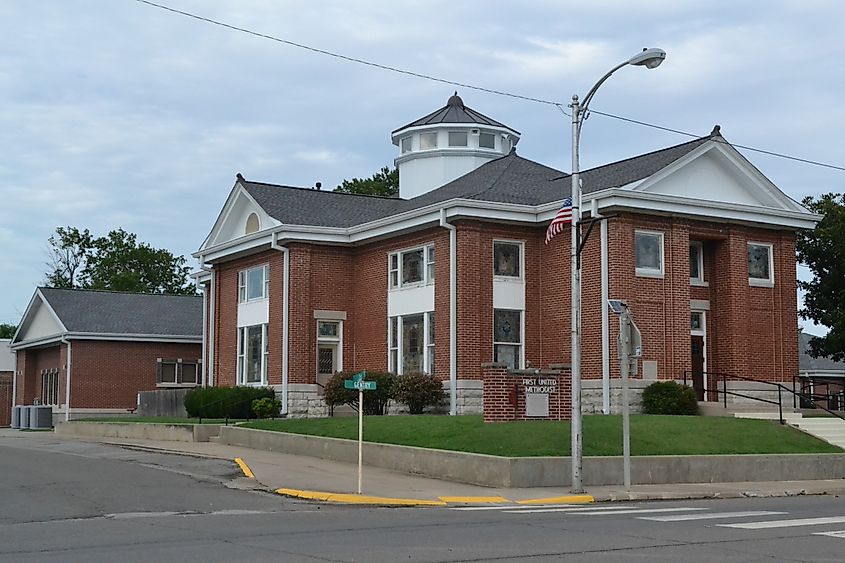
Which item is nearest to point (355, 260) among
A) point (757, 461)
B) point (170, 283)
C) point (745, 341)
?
A: point (745, 341)

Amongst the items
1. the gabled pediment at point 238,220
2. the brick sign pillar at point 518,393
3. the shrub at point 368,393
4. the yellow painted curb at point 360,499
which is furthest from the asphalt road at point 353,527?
the gabled pediment at point 238,220

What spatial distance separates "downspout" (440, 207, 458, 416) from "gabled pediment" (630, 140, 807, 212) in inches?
223

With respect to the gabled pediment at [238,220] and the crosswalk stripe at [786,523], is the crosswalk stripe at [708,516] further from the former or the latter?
the gabled pediment at [238,220]

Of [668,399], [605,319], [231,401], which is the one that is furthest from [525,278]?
[231,401]

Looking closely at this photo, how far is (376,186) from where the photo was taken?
246 feet

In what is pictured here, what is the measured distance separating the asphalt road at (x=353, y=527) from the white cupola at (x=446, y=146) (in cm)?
2234

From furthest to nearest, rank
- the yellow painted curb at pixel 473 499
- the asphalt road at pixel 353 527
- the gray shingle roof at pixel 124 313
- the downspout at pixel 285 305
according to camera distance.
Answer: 1. the gray shingle roof at pixel 124 313
2. the downspout at pixel 285 305
3. the yellow painted curb at pixel 473 499
4. the asphalt road at pixel 353 527

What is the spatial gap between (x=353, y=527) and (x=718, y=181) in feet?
70.2

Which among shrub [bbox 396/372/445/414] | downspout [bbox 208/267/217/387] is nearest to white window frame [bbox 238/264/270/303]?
downspout [bbox 208/267/217/387]

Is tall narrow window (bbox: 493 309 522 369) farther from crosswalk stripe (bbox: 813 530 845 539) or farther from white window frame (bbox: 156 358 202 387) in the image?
white window frame (bbox: 156 358 202 387)

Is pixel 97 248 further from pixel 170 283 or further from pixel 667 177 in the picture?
pixel 667 177

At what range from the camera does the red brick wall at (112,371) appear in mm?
48000

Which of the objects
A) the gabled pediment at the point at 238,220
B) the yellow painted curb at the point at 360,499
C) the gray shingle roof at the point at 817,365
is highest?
the gabled pediment at the point at 238,220

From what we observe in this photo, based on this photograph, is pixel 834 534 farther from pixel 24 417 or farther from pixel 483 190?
pixel 24 417
